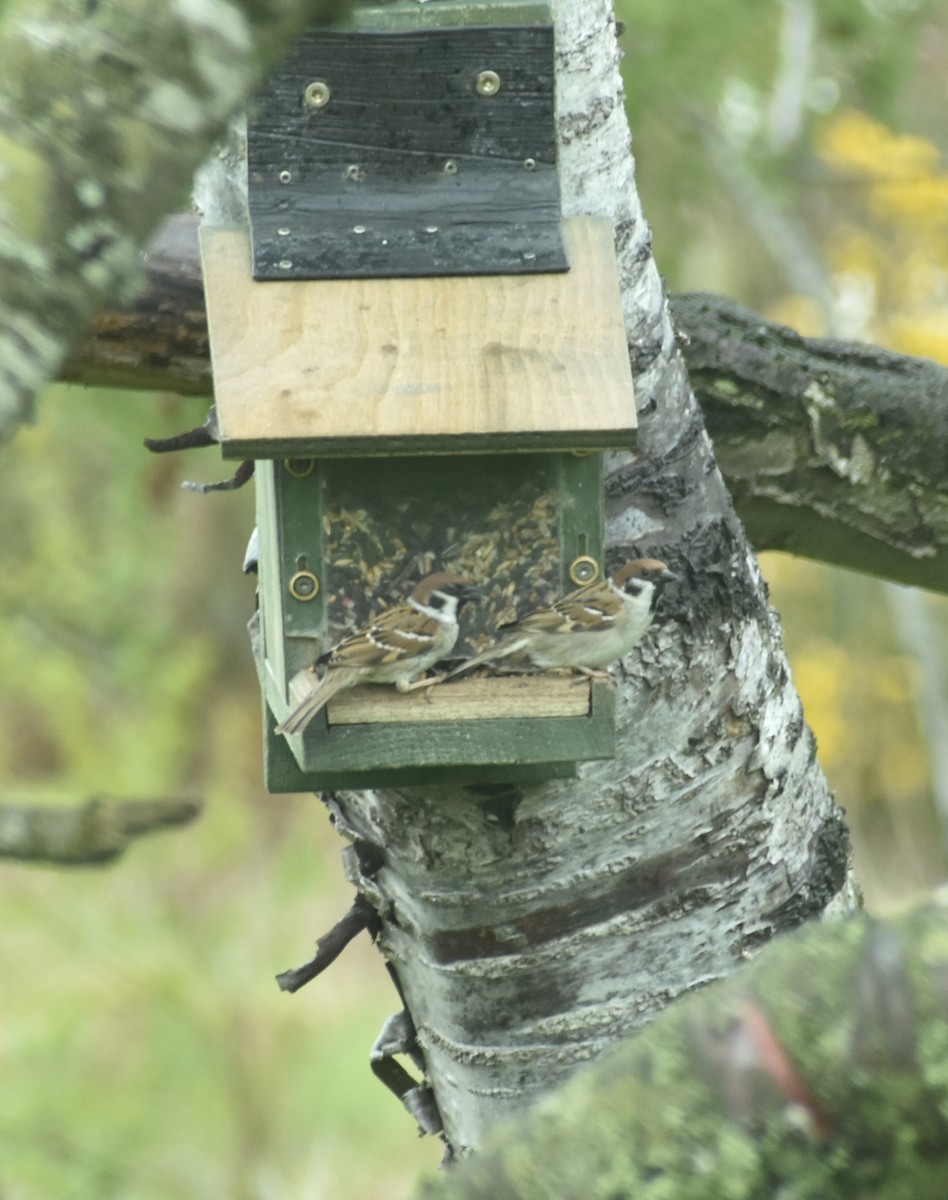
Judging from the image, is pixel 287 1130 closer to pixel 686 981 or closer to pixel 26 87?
pixel 686 981

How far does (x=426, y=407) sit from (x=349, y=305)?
26cm

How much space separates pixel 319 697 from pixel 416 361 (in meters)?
0.56

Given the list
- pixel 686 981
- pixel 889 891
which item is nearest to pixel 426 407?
pixel 686 981

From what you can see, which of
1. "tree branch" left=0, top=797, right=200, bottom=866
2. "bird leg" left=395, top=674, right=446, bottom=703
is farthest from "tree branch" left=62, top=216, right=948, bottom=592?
"tree branch" left=0, top=797, right=200, bottom=866

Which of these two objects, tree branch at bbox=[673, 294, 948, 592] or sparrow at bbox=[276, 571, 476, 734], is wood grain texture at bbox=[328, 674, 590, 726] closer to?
sparrow at bbox=[276, 571, 476, 734]

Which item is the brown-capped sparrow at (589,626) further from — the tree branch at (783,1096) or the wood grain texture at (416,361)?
the tree branch at (783,1096)

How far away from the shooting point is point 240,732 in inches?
435

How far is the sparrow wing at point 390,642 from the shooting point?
271 centimetres

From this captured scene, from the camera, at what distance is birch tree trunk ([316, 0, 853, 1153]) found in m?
2.99

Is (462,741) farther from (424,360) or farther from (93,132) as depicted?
(93,132)

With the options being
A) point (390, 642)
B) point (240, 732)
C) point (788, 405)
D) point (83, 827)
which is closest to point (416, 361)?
point (390, 642)

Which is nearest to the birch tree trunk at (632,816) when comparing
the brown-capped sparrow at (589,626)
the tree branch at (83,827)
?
the brown-capped sparrow at (589,626)

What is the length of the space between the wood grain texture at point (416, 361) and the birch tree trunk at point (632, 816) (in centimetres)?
29

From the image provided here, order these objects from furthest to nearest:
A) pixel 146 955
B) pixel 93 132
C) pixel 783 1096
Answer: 1. pixel 146 955
2. pixel 783 1096
3. pixel 93 132
